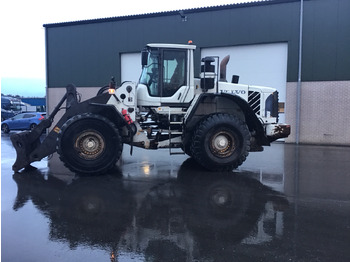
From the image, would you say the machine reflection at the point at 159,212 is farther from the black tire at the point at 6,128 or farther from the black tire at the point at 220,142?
the black tire at the point at 6,128

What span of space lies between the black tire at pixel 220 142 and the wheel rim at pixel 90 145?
223 centimetres

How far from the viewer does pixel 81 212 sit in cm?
526

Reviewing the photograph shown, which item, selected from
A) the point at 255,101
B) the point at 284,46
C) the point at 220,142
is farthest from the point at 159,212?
the point at 284,46

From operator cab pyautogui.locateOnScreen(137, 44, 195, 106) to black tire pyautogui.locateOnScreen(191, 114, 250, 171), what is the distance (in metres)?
0.97

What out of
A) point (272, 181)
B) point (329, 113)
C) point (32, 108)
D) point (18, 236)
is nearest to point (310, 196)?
point (272, 181)

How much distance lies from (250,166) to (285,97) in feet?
26.2

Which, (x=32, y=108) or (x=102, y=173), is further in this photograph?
(x=32, y=108)

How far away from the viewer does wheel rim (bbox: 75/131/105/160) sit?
757cm

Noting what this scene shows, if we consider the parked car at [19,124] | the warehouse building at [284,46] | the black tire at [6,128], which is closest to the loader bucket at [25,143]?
the warehouse building at [284,46]

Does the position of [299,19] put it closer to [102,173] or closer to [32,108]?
[102,173]

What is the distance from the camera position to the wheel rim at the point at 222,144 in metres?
8.17

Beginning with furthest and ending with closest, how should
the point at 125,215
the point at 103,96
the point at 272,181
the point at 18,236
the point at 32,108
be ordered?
the point at 32,108
the point at 103,96
the point at 272,181
the point at 125,215
the point at 18,236

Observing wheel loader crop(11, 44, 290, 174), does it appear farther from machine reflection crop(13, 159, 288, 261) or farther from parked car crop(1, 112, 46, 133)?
parked car crop(1, 112, 46, 133)

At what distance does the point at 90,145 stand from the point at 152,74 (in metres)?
2.38
